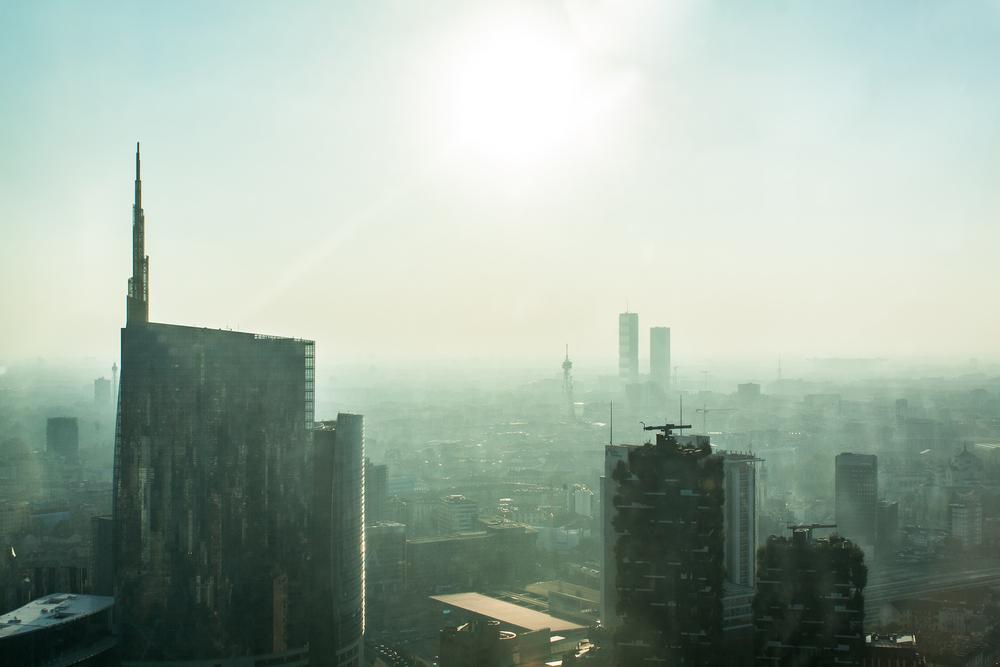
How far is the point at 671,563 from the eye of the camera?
27.1 ft

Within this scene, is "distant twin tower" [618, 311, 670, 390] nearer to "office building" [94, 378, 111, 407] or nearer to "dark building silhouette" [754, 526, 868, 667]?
"office building" [94, 378, 111, 407]

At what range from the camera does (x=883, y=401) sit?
42719 mm

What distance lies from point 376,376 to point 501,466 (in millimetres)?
15506

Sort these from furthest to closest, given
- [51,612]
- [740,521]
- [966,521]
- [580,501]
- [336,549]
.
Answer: [580,501], [966,521], [740,521], [336,549], [51,612]

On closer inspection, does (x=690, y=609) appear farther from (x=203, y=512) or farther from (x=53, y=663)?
(x=53, y=663)

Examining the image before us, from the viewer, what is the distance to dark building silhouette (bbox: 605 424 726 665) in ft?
27.0

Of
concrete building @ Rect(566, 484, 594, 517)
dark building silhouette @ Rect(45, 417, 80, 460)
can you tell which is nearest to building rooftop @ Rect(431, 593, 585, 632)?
concrete building @ Rect(566, 484, 594, 517)

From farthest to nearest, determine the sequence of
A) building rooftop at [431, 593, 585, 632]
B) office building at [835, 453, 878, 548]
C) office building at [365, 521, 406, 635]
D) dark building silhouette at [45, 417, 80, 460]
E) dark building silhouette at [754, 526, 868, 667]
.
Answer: dark building silhouette at [45, 417, 80, 460] → office building at [835, 453, 878, 548] → office building at [365, 521, 406, 635] → building rooftop at [431, 593, 585, 632] → dark building silhouette at [754, 526, 868, 667]

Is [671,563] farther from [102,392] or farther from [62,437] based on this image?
[102,392]

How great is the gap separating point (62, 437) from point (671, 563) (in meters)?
25.9

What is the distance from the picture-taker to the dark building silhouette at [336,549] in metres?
A: 11.9

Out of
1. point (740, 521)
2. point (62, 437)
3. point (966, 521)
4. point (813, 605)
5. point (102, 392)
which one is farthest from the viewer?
point (102, 392)

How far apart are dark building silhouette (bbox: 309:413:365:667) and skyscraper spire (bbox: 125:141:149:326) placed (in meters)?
2.59

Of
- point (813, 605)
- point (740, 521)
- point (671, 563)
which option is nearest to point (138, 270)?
point (671, 563)
